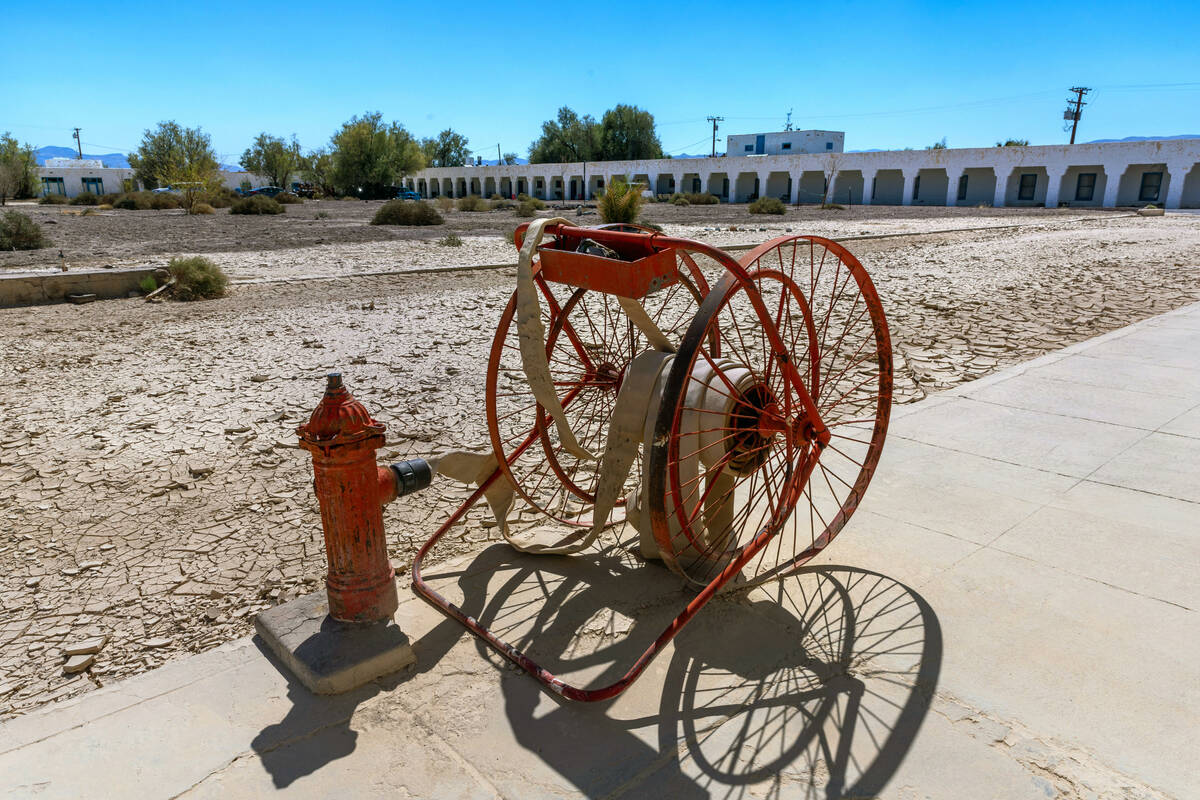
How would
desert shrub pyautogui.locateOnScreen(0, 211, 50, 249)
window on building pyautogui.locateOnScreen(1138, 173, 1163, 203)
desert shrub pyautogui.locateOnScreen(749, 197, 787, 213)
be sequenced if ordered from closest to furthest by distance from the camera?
1. desert shrub pyautogui.locateOnScreen(0, 211, 50, 249)
2. desert shrub pyautogui.locateOnScreen(749, 197, 787, 213)
3. window on building pyautogui.locateOnScreen(1138, 173, 1163, 203)

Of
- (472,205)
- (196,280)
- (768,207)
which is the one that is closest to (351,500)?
(196,280)

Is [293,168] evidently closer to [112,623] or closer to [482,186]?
[482,186]

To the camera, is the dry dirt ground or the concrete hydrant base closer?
the concrete hydrant base

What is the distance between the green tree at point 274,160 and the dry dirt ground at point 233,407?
68699mm

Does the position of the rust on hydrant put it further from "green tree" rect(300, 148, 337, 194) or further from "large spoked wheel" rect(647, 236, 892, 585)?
"green tree" rect(300, 148, 337, 194)

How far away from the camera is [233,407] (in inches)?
233

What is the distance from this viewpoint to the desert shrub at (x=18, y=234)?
1844cm

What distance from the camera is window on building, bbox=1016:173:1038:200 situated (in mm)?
46406

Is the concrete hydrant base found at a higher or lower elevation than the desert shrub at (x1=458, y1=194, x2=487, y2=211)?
lower

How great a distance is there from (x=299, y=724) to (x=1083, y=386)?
243 inches

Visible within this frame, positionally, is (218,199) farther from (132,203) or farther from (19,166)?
(19,166)

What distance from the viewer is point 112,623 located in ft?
10.5

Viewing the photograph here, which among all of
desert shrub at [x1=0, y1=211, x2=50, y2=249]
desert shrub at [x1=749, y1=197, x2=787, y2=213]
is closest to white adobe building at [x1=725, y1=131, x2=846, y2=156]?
desert shrub at [x1=749, y1=197, x2=787, y2=213]

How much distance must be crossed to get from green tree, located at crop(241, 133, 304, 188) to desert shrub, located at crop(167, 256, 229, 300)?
7280 cm
